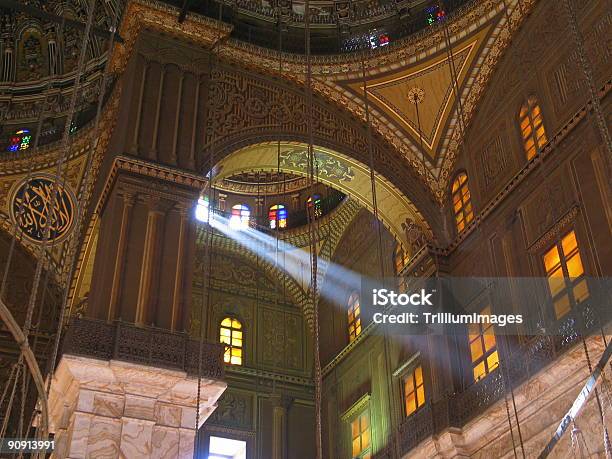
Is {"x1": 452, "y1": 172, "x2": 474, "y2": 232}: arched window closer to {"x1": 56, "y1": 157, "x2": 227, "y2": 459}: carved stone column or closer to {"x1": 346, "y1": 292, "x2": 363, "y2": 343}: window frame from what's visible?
{"x1": 346, "y1": 292, "x2": 363, "y2": 343}: window frame

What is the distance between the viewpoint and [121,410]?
8.42 metres

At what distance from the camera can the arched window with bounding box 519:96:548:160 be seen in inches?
402

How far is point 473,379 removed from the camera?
10352mm

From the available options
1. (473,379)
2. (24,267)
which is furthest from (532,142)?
(24,267)

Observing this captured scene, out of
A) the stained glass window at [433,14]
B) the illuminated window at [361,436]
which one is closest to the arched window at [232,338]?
the illuminated window at [361,436]

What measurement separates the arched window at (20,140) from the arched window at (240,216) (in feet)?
13.4

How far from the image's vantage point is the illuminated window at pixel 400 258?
1284 centimetres

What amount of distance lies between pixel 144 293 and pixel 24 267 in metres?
5.01

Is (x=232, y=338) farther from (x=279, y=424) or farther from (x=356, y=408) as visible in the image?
(x=356, y=408)

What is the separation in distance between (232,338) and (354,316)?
A: 251cm

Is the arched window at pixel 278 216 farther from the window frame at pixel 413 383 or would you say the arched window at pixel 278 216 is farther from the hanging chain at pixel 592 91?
the hanging chain at pixel 592 91

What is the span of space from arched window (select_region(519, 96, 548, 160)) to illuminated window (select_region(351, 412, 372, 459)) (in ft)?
17.3

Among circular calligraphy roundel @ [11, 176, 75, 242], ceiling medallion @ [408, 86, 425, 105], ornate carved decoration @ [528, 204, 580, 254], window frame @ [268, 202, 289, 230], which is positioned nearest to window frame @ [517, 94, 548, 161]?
ornate carved decoration @ [528, 204, 580, 254]

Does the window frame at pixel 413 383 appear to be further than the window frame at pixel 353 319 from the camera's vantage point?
No
